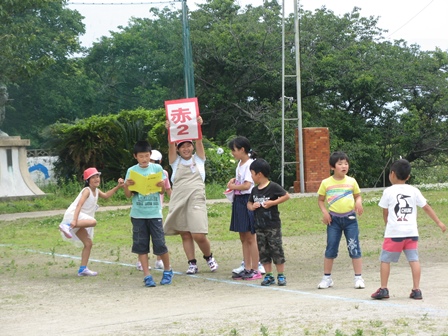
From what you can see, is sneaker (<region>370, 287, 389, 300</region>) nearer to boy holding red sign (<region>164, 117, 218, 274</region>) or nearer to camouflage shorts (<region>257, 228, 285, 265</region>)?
camouflage shorts (<region>257, 228, 285, 265</region>)

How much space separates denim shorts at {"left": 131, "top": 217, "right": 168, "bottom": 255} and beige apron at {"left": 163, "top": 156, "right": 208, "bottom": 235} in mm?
494

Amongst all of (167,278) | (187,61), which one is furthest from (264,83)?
(167,278)

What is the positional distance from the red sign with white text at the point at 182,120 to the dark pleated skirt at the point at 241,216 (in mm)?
933

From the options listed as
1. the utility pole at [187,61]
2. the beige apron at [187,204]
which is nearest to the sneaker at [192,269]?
the beige apron at [187,204]

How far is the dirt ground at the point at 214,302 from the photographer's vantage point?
748cm

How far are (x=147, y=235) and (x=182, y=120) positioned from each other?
1417mm

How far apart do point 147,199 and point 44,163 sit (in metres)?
21.9

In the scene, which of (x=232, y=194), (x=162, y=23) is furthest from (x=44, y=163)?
(x=232, y=194)

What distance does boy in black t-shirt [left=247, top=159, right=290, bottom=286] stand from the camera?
10.1 meters

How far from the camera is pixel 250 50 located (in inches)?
1510

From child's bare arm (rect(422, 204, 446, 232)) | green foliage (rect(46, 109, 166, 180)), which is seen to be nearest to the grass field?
child's bare arm (rect(422, 204, 446, 232))

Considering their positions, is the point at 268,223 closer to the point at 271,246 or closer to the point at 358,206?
the point at 271,246

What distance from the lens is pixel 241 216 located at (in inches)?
432

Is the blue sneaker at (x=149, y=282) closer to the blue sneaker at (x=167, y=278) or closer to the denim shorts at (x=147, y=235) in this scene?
the blue sneaker at (x=167, y=278)
